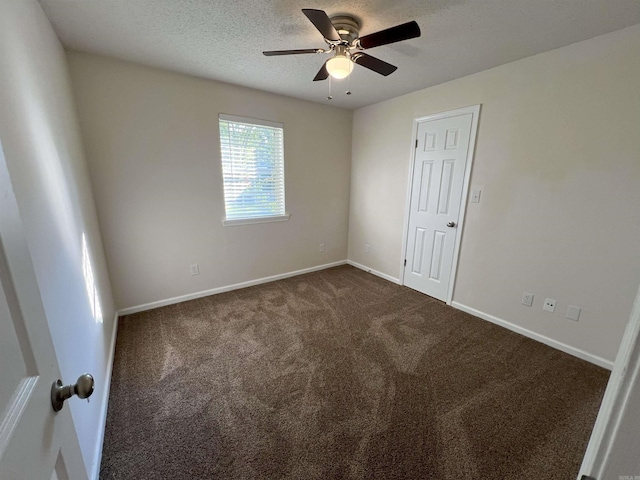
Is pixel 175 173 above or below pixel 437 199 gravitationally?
above

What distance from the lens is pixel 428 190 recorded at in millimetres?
3059

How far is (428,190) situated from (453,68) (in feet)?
3.90

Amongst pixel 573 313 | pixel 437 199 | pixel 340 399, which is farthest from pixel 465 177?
pixel 340 399

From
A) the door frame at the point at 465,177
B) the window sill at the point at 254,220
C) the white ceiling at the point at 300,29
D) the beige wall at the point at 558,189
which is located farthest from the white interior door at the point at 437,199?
the window sill at the point at 254,220

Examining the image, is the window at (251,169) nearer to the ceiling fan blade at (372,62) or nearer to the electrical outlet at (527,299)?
the ceiling fan blade at (372,62)

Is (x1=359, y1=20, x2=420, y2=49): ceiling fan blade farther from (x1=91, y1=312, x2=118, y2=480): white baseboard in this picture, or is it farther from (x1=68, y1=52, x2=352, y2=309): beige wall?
(x1=91, y1=312, x2=118, y2=480): white baseboard

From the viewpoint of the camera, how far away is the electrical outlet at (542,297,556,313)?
7.44 feet

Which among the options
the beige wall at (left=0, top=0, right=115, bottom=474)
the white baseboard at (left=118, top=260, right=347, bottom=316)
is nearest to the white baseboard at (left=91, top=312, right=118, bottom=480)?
the beige wall at (left=0, top=0, right=115, bottom=474)

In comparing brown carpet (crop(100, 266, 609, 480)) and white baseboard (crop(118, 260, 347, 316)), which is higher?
white baseboard (crop(118, 260, 347, 316))

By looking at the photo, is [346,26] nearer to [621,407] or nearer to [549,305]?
[621,407]

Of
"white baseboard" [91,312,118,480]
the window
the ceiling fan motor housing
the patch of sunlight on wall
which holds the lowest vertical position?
"white baseboard" [91,312,118,480]

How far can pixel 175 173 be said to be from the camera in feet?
8.89

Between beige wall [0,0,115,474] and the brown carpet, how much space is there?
330 millimetres

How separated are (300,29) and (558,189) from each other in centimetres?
235
